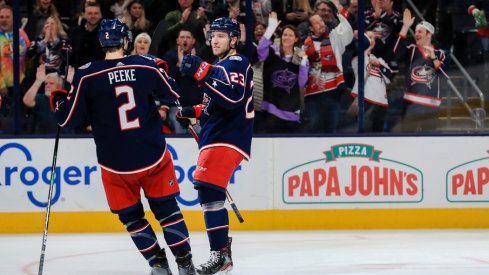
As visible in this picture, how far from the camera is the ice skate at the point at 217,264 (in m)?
5.83

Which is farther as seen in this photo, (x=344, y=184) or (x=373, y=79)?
(x=373, y=79)

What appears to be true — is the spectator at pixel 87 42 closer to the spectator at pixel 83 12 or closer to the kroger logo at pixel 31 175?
the spectator at pixel 83 12

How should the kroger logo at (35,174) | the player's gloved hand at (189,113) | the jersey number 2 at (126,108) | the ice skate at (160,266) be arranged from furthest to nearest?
the kroger logo at (35,174)
the player's gloved hand at (189,113)
the ice skate at (160,266)
the jersey number 2 at (126,108)

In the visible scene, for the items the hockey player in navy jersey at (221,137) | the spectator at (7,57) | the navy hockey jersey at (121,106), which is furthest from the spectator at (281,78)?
the navy hockey jersey at (121,106)

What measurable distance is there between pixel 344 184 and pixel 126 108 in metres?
3.42

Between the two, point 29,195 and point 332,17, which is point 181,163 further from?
point 332,17

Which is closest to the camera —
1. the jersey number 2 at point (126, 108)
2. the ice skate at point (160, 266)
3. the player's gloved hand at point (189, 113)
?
the jersey number 2 at point (126, 108)

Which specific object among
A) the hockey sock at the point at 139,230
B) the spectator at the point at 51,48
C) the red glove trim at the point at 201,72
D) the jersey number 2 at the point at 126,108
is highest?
the red glove trim at the point at 201,72

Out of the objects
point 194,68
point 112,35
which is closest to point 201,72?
point 194,68

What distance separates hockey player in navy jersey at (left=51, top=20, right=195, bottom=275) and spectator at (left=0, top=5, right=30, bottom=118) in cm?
301

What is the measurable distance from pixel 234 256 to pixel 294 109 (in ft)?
7.18

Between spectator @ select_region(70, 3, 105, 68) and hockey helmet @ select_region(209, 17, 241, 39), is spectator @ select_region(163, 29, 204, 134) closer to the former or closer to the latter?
spectator @ select_region(70, 3, 105, 68)

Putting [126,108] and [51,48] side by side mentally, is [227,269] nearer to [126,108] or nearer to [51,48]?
[126,108]

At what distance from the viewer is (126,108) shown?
18.2 feet
